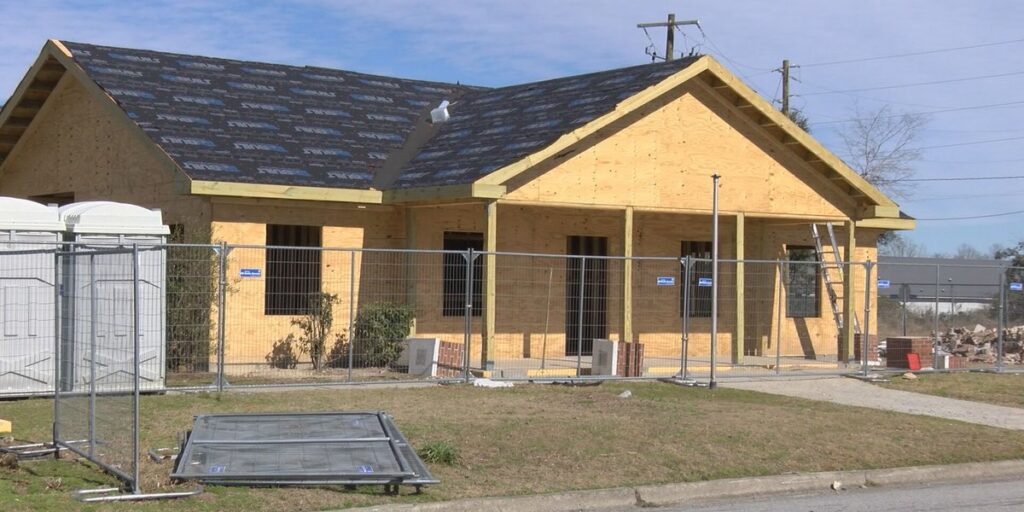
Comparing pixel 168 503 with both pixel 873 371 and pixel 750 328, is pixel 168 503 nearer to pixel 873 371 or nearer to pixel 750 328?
pixel 873 371

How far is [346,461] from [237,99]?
14.4 metres

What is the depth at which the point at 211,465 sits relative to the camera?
33.4 feet

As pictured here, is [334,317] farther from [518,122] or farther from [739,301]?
[739,301]

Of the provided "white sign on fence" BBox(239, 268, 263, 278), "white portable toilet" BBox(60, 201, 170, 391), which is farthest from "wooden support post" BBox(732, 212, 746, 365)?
"white portable toilet" BBox(60, 201, 170, 391)

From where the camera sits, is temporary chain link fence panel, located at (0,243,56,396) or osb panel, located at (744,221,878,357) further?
osb panel, located at (744,221,878,357)

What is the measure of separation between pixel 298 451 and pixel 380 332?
9.61 metres

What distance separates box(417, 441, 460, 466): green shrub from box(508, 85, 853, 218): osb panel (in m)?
9.24

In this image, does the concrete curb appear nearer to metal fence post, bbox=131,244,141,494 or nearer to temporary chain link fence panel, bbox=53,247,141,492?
metal fence post, bbox=131,244,141,494

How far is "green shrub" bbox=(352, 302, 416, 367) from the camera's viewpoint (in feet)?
66.9

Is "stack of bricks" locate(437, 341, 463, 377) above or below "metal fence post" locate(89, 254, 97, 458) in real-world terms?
below

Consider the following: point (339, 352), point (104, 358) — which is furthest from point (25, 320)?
point (339, 352)

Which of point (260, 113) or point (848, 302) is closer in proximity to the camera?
point (260, 113)

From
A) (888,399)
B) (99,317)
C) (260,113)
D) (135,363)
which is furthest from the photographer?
(260,113)

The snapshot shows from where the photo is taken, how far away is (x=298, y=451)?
35.7 ft
